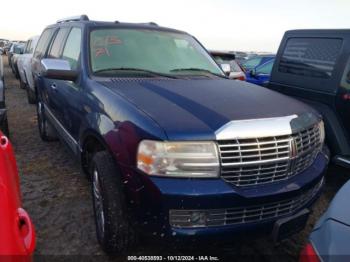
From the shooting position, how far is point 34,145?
592cm

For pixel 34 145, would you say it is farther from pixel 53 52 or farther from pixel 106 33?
pixel 106 33

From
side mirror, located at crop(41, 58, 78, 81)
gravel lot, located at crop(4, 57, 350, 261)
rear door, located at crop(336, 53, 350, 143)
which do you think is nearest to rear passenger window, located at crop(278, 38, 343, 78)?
rear door, located at crop(336, 53, 350, 143)

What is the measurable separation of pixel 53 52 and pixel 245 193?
12.1 ft

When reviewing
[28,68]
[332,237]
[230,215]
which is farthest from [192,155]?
[28,68]

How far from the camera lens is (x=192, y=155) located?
233 cm

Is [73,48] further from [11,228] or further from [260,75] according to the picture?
[260,75]

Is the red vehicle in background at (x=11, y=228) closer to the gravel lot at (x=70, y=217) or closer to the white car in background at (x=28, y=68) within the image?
the gravel lot at (x=70, y=217)

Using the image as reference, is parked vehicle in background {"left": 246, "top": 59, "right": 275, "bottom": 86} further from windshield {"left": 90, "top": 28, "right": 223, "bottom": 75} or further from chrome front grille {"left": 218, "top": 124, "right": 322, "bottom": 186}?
chrome front grille {"left": 218, "top": 124, "right": 322, "bottom": 186}

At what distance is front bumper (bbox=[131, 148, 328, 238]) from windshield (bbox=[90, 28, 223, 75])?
153 cm

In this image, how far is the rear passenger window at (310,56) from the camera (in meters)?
4.45

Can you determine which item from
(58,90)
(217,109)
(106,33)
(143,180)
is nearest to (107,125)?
(143,180)

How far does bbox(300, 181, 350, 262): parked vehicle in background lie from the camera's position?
156cm

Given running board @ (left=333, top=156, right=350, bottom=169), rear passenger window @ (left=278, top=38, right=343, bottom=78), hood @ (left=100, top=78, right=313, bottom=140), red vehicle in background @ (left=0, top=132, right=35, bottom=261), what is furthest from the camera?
rear passenger window @ (left=278, top=38, right=343, bottom=78)

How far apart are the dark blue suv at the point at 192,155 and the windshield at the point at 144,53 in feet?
0.36
